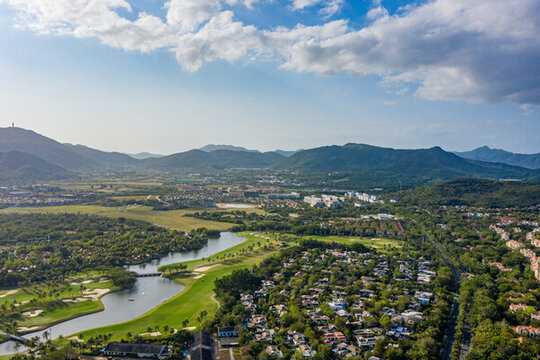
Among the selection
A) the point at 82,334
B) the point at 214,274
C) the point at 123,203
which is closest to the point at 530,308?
the point at 214,274

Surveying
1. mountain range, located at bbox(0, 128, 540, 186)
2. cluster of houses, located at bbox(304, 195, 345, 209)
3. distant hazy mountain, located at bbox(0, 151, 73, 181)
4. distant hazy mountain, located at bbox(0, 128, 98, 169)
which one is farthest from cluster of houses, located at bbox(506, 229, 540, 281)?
distant hazy mountain, located at bbox(0, 128, 98, 169)

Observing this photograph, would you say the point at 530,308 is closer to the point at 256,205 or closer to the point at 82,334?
the point at 82,334

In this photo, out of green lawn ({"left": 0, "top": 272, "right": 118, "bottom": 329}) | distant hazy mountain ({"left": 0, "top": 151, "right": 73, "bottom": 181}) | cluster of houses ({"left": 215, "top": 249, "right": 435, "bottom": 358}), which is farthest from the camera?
distant hazy mountain ({"left": 0, "top": 151, "right": 73, "bottom": 181})

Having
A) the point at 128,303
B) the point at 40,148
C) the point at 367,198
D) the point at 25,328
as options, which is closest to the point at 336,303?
the point at 128,303

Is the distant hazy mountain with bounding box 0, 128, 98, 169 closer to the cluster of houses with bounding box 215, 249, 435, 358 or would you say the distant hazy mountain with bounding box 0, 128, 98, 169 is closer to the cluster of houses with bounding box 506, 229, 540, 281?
the cluster of houses with bounding box 215, 249, 435, 358

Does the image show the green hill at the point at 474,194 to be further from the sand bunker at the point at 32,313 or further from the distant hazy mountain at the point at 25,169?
the distant hazy mountain at the point at 25,169

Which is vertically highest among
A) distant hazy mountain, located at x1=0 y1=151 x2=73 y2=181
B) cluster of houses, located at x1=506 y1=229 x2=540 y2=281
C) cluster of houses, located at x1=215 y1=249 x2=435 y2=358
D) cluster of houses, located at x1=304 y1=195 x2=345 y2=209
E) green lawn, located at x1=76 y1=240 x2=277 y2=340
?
distant hazy mountain, located at x1=0 y1=151 x2=73 y2=181
